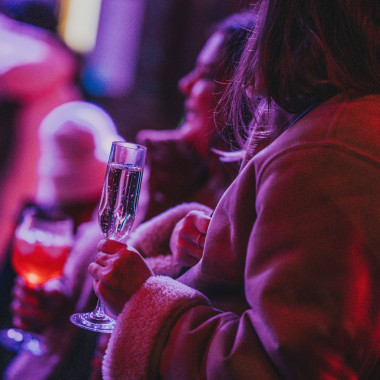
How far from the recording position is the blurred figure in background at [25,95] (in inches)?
148

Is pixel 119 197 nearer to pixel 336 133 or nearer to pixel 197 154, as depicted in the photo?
pixel 336 133

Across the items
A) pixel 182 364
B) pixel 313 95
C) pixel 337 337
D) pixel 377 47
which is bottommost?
pixel 182 364

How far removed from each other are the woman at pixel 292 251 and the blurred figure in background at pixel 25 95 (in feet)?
9.92

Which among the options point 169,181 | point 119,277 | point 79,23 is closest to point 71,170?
point 169,181

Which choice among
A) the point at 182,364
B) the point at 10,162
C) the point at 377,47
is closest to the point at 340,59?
the point at 377,47

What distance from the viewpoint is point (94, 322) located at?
4.12ft

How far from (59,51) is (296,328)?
12.7 feet

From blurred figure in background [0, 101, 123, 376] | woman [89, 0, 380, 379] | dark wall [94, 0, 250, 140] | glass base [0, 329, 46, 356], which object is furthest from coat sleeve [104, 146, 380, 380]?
dark wall [94, 0, 250, 140]

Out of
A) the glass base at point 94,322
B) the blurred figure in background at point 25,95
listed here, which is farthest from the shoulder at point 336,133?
the blurred figure in background at point 25,95

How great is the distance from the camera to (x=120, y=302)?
104 cm

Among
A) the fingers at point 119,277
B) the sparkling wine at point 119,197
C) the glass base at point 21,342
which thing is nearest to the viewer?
the fingers at point 119,277

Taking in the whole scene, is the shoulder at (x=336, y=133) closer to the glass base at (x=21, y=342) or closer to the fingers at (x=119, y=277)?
the fingers at (x=119, y=277)

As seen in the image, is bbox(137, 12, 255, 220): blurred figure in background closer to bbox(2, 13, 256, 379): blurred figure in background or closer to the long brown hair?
bbox(2, 13, 256, 379): blurred figure in background

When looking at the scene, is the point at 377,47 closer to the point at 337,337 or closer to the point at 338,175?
the point at 338,175
